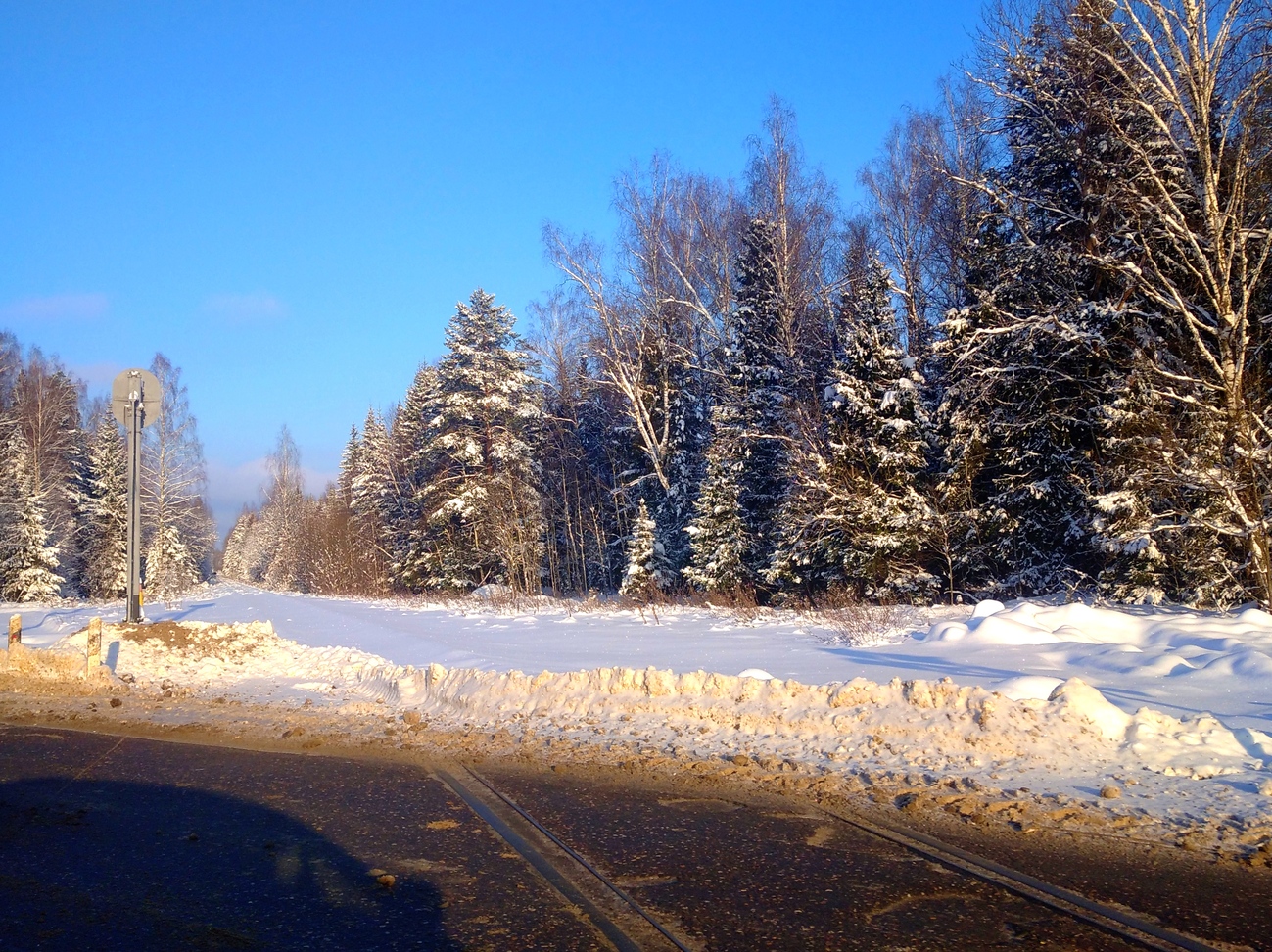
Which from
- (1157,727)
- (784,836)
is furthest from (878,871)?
(1157,727)

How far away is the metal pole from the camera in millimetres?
16094

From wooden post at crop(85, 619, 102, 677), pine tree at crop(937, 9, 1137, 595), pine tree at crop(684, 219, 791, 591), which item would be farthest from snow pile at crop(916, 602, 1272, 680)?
pine tree at crop(684, 219, 791, 591)

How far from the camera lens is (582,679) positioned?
10492mm

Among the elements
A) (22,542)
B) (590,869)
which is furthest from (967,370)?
(22,542)

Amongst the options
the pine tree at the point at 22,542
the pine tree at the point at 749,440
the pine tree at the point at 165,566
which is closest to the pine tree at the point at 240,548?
the pine tree at the point at 165,566

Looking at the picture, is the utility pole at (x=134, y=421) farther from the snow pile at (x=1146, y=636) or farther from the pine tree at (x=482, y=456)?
the pine tree at (x=482, y=456)

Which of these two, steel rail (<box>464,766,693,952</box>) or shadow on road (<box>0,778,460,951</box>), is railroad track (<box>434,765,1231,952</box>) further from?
shadow on road (<box>0,778,460,951</box>)

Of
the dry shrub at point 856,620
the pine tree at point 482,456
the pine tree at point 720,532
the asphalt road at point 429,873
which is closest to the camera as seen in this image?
the asphalt road at point 429,873

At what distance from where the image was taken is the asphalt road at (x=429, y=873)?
4.23 meters

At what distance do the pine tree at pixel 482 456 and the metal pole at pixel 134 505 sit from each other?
72.8 feet

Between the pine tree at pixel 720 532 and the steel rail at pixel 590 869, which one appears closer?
the steel rail at pixel 590 869

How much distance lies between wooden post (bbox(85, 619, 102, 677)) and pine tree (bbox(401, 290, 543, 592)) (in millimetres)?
24711

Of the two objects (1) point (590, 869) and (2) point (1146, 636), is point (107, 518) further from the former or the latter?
(1) point (590, 869)

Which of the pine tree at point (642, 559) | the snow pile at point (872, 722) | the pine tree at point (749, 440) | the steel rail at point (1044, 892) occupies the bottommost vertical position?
the steel rail at point (1044, 892)
